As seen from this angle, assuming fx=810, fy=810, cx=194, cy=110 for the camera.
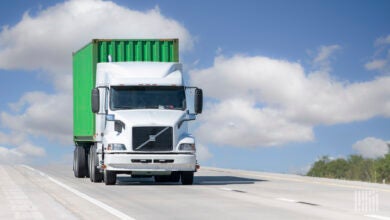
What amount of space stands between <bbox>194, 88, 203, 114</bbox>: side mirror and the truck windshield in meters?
0.47

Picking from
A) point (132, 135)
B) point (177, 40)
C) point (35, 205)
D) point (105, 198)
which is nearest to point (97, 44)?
point (177, 40)

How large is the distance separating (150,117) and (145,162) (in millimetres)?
1250

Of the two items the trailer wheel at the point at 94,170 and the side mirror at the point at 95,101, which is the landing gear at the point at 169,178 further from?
the side mirror at the point at 95,101

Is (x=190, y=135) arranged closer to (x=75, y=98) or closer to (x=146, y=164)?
(x=146, y=164)

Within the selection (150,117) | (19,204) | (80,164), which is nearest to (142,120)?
(150,117)

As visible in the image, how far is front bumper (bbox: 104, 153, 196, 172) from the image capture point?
2222cm

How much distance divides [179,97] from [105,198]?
654 cm

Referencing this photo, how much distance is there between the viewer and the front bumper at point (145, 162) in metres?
22.2

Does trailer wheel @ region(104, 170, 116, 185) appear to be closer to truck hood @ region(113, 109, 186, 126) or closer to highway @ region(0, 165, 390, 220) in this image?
highway @ region(0, 165, 390, 220)

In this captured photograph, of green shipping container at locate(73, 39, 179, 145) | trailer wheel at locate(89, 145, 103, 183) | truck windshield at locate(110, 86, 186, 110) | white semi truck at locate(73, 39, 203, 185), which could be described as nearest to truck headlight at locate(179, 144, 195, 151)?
white semi truck at locate(73, 39, 203, 185)

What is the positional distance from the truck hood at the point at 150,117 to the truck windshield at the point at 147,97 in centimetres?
17

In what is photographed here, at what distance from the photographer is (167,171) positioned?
882 inches

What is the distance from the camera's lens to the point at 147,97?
22.9m

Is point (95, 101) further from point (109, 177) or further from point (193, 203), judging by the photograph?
point (193, 203)
